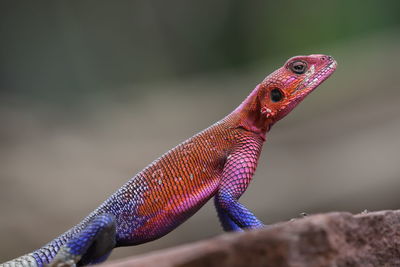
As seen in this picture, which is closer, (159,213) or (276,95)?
(159,213)

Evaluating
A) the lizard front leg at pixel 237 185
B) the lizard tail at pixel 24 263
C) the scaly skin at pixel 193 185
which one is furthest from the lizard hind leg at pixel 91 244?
the lizard front leg at pixel 237 185

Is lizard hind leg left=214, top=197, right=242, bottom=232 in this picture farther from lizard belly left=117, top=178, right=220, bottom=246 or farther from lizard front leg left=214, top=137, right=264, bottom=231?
lizard belly left=117, top=178, right=220, bottom=246

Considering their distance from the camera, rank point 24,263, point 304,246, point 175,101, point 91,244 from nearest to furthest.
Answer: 1. point 304,246
2. point 91,244
3. point 24,263
4. point 175,101

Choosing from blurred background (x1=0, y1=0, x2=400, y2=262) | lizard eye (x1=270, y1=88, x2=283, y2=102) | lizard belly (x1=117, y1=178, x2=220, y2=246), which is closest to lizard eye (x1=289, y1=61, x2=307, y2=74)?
lizard eye (x1=270, y1=88, x2=283, y2=102)

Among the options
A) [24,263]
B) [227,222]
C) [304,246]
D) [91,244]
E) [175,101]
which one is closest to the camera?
[304,246]

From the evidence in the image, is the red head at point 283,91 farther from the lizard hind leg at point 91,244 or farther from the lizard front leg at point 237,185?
the lizard hind leg at point 91,244

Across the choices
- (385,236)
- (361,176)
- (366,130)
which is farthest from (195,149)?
(366,130)

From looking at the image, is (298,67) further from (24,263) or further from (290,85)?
(24,263)

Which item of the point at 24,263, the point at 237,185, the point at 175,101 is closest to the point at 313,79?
the point at 237,185
